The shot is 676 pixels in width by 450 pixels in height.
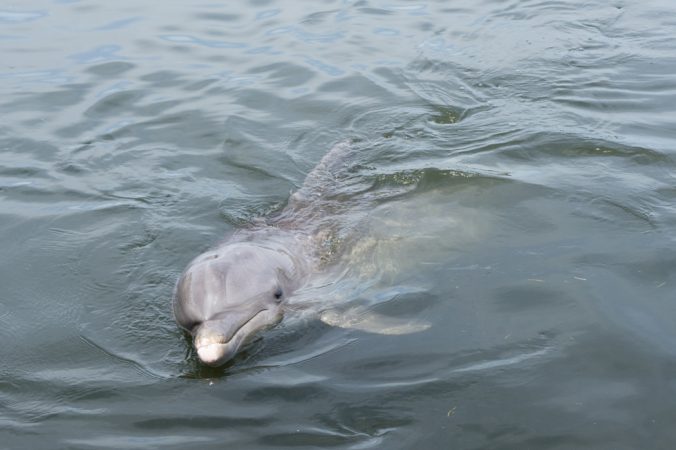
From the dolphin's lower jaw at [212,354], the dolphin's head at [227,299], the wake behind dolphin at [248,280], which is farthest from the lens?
the wake behind dolphin at [248,280]

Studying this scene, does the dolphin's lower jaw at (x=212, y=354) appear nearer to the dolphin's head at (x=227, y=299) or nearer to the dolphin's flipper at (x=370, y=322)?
the dolphin's head at (x=227, y=299)

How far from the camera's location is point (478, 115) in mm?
10133

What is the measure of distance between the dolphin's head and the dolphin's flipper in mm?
415

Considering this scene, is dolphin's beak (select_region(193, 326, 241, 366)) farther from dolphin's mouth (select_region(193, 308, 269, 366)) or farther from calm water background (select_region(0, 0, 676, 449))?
calm water background (select_region(0, 0, 676, 449))

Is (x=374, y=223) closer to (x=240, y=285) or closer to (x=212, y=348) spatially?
(x=240, y=285)

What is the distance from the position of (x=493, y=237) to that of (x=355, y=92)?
503 cm

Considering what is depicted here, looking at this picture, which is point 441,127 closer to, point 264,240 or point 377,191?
point 377,191

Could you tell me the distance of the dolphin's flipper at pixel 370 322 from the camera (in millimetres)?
5807

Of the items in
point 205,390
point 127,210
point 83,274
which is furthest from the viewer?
point 127,210

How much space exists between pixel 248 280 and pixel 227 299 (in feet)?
1.05

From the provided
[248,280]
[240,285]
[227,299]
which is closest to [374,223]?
[248,280]

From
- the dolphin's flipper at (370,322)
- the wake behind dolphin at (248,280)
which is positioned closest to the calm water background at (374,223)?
the dolphin's flipper at (370,322)

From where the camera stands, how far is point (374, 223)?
25.7ft

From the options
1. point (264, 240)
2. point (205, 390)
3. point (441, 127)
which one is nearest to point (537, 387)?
point (205, 390)
